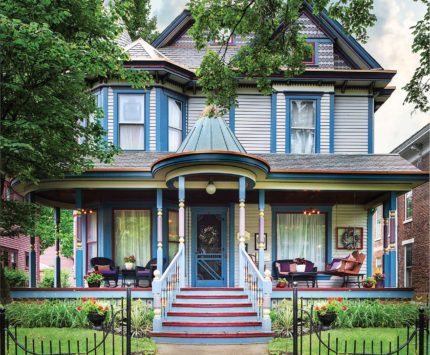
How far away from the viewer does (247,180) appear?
40.9 feet

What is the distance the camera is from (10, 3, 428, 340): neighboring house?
530 inches

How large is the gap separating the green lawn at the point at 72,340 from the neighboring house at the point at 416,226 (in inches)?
541

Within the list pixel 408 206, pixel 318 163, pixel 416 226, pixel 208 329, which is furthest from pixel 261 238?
pixel 408 206

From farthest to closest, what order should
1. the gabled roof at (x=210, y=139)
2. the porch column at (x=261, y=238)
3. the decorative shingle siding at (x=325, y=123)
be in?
the decorative shingle siding at (x=325, y=123) < the gabled roof at (x=210, y=139) < the porch column at (x=261, y=238)

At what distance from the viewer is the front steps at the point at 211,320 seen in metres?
10.2

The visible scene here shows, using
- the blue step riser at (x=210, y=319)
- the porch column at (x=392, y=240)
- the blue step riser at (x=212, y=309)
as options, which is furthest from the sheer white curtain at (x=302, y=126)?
the blue step riser at (x=210, y=319)

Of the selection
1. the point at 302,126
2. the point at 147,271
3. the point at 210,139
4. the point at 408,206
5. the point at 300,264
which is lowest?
the point at 147,271

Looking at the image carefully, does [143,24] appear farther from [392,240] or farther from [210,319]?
[210,319]

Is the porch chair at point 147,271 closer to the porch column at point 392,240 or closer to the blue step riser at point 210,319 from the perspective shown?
the blue step riser at point 210,319

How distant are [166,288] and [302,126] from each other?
25.9ft

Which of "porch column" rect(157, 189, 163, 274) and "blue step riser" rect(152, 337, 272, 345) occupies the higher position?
"porch column" rect(157, 189, 163, 274)

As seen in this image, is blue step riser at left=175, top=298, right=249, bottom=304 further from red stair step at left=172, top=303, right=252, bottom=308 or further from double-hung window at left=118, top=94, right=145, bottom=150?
double-hung window at left=118, top=94, right=145, bottom=150

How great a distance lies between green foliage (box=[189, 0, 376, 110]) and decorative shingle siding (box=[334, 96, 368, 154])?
5476 mm

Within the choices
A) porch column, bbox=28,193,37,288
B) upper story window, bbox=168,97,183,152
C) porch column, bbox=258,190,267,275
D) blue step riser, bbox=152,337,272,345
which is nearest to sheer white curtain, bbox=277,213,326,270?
porch column, bbox=258,190,267,275
